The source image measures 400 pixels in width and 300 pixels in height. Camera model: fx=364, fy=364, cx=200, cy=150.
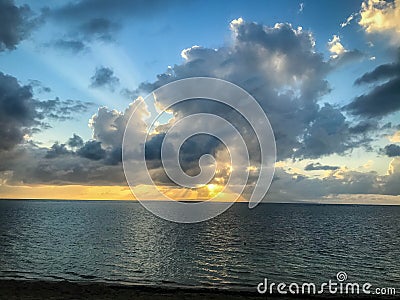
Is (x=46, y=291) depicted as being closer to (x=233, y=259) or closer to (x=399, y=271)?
(x=233, y=259)

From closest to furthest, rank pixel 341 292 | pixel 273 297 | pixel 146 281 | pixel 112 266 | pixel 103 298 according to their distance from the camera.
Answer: pixel 103 298
pixel 273 297
pixel 341 292
pixel 146 281
pixel 112 266

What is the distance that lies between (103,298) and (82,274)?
14986mm

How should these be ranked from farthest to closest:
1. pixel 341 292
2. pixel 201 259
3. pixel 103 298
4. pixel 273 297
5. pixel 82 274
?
pixel 201 259 → pixel 82 274 → pixel 341 292 → pixel 273 297 → pixel 103 298

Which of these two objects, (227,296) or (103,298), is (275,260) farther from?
(103,298)

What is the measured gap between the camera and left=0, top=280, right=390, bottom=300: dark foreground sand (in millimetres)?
30031

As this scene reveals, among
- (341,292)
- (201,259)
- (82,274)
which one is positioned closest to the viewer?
(341,292)

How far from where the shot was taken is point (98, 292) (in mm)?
31844

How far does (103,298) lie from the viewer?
29.6 meters

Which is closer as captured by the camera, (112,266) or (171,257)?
(112,266)

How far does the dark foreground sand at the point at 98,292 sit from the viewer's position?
1182 inches

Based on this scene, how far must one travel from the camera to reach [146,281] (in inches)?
1581

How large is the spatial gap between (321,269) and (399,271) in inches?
438

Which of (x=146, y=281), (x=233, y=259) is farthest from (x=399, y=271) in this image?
(x=146, y=281)

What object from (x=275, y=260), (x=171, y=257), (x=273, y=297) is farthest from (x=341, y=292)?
(x=171, y=257)
